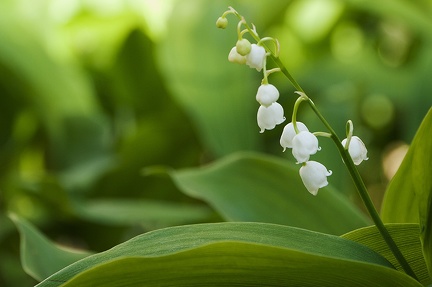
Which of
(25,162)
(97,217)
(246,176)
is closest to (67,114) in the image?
(25,162)

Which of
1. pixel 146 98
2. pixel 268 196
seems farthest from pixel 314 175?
pixel 146 98

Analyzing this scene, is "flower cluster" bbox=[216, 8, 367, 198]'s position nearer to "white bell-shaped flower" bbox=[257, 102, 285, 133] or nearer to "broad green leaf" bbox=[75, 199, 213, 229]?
"white bell-shaped flower" bbox=[257, 102, 285, 133]

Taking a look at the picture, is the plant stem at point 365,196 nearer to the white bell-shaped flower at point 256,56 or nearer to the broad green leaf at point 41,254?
the white bell-shaped flower at point 256,56

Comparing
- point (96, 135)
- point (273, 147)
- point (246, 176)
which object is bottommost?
point (246, 176)

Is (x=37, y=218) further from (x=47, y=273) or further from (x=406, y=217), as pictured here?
(x=406, y=217)

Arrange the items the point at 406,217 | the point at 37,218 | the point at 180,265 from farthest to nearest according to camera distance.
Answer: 1. the point at 37,218
2. the point at 406,217
3. the point at 180,265

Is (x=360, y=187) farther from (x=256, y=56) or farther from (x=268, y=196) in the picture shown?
(x=268, y=196)

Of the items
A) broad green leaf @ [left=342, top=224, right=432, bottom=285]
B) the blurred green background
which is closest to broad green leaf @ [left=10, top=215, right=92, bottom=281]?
broad green leaf @ [left=342, top=224, right=432, bottom=285]

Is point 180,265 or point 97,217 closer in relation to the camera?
point 180,265
